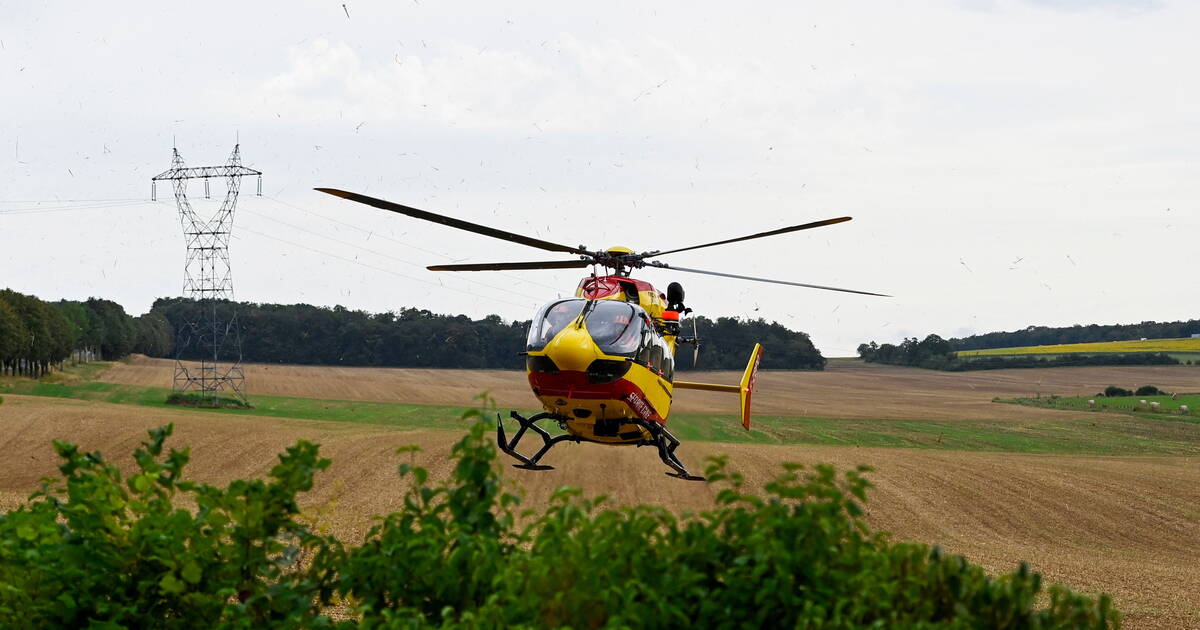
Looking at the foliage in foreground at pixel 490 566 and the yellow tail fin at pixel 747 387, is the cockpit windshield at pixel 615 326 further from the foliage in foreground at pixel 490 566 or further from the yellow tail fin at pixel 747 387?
the foliage in foreground at pixel 490 566

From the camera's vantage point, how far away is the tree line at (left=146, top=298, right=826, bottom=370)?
4311 inches

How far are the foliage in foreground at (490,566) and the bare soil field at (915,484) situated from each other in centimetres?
1391

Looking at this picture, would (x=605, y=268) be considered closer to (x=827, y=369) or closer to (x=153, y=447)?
(x=153, y=447)

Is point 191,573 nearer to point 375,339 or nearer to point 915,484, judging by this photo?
point 915,484

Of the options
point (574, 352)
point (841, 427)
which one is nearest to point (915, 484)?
point (574, 352)

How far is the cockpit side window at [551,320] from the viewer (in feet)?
56.4

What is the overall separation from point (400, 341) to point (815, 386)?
140ft

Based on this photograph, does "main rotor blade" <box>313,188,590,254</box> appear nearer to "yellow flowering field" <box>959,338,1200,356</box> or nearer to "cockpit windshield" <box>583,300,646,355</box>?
"cockpit windshield" <box>583,300,646,355</box>

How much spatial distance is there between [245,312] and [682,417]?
7829 cm

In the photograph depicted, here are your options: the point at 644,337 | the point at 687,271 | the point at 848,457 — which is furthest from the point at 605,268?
the point at 848,457

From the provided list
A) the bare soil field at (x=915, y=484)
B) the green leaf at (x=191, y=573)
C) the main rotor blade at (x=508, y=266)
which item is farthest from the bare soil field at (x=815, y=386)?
the green leaf at (x=191, y=573)

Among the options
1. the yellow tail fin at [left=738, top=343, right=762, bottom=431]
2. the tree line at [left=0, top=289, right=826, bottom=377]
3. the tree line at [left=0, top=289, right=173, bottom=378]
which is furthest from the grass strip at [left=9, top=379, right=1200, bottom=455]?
the yellow tail fin at [left=738, top=343, right=762, bottom=431]

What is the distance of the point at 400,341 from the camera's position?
365 ft

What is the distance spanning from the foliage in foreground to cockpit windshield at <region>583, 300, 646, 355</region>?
1035 cm
